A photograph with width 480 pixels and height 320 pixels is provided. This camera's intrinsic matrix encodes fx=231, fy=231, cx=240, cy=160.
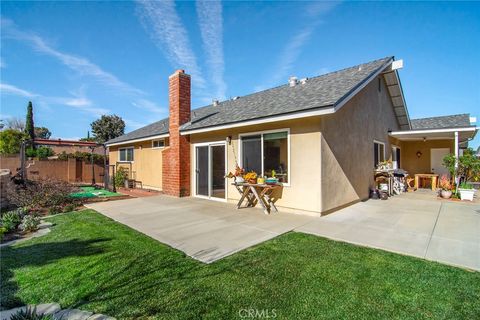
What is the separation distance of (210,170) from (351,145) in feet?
19.0

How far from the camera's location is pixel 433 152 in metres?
15.9

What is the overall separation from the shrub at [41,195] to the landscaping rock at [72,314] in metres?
8.02

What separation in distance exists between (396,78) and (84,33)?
534 inches

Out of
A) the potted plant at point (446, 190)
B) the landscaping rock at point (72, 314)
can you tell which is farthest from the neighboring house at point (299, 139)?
the landscaping rock at point (72, 314)

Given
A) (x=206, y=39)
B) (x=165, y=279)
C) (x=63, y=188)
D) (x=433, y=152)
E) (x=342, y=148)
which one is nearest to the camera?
(x=165, y=279)

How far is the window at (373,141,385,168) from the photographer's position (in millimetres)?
10780

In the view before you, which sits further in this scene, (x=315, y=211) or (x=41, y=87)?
(x=41, y=87)

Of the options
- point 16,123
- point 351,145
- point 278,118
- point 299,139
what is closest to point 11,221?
point 278,118

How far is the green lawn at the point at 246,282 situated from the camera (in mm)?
2607

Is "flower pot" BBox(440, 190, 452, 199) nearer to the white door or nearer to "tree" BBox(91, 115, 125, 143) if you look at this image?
the white door

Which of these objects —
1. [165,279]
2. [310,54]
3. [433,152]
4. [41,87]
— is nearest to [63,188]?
[41,87]

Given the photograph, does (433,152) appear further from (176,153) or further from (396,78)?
(176,153)

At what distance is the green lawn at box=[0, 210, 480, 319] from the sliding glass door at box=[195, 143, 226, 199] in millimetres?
5547

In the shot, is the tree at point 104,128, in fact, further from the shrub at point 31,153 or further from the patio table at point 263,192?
the patio table at point 263,192
